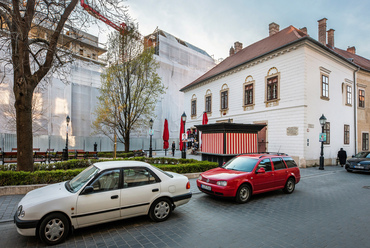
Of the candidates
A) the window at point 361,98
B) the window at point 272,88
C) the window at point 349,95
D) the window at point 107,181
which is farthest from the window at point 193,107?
the window at point 107,181

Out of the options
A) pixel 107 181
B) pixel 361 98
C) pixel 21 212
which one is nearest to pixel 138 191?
pixel 107 181

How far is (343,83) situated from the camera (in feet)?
68.8

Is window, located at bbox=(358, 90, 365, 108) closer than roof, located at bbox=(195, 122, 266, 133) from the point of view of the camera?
No

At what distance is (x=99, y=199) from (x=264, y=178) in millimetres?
5666

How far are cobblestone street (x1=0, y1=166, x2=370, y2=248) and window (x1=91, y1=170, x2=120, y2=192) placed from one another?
99 cm

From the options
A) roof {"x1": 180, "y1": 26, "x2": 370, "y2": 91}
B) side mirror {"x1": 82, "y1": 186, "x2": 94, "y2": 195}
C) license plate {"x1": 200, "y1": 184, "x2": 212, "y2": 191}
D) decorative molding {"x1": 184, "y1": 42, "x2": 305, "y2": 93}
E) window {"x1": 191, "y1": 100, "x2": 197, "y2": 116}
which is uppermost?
roof {"x1": 180, "y1": 26, "x2": 370, "y2": 91}

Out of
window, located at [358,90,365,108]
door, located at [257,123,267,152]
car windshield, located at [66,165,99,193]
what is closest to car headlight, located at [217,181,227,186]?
car windshield, located at [66,165,99,193]

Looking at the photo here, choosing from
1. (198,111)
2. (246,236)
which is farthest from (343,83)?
(246,236)

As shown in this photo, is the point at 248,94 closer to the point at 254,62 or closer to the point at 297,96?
the point at 254,62

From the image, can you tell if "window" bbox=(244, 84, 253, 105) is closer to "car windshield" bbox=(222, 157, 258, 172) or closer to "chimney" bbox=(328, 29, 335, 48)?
"chimney" bbox=(328, 29, 335, 48)

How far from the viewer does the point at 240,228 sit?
518 cm

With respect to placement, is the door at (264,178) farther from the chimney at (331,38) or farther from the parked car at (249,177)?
the chimney at (331,38)

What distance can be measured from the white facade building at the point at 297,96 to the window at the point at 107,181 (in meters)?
15.6

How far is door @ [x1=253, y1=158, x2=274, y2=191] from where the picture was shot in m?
7.61
